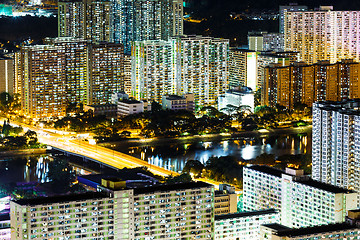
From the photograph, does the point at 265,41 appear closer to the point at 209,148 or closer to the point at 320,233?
the point at 209,148

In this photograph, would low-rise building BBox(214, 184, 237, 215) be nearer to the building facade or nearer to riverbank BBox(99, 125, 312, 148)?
riverbank BBox(99, 125, 312, 148)

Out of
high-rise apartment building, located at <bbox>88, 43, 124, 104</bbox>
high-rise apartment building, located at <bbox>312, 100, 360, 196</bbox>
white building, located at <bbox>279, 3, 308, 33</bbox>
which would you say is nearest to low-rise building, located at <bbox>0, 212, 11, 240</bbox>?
high-rise apartment building, located at <bbox>312, 100, 360, 196</bbox>

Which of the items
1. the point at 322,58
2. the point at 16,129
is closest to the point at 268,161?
the point at 16,129

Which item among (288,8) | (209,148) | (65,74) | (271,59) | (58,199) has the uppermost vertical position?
(288,8)

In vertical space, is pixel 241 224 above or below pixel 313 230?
below

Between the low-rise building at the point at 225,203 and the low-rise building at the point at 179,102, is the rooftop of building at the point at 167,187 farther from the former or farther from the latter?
the low-rise building at the point at 179,102

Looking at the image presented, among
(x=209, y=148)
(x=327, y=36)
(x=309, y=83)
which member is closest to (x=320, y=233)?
(x=209, y=148)
